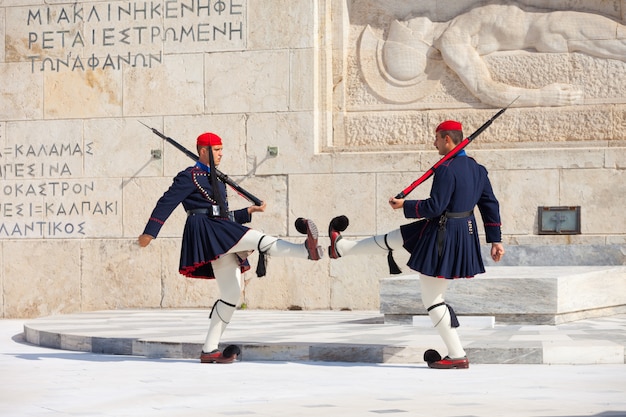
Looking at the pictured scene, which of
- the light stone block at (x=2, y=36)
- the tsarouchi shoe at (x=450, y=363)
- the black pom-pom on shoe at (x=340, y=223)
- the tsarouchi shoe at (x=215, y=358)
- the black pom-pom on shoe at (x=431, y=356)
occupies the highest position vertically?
the light stone block at (x=2, y=36)

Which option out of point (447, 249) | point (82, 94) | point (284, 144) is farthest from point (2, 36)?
point (447, 249)

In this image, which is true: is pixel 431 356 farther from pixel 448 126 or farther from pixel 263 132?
pixel 263 132

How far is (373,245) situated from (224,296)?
1.13 m

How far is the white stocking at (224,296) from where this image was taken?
351 inches

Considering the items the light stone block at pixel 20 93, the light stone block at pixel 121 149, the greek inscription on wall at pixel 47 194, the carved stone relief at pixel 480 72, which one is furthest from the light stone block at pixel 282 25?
the light stone block at pixel 20 93

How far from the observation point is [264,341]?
9.56m

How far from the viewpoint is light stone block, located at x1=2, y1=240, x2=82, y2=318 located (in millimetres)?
14141

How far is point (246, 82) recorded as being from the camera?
1387cm

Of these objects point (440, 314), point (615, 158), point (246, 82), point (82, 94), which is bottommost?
point (440, 314)

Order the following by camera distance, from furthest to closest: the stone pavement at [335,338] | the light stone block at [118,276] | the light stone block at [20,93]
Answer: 1. the light stone block at [20,93]
2. the light stone block at [118,276]
3. the stone pavement at [335,338]

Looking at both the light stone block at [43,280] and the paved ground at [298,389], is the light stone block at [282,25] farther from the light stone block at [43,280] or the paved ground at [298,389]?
the paved ground at [298,389]

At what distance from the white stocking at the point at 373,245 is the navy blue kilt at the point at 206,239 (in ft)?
2.34

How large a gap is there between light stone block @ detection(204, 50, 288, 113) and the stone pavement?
8.29 feet

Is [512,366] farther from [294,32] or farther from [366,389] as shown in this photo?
[294,32]
